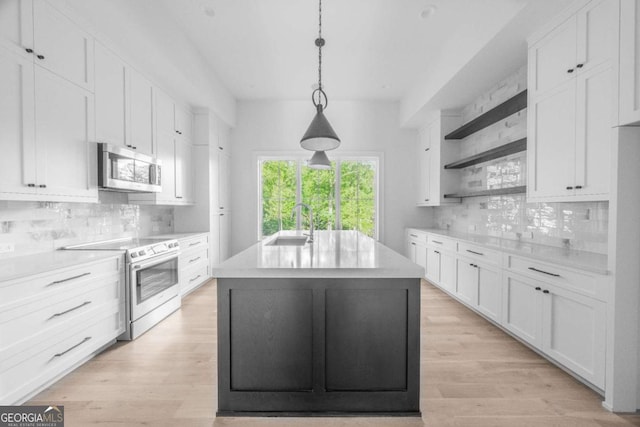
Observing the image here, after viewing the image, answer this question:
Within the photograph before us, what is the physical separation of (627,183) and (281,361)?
217cm

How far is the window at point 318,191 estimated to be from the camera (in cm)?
594

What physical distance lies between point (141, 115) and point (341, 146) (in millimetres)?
3352

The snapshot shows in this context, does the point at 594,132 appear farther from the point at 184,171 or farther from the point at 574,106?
the point at 184,171

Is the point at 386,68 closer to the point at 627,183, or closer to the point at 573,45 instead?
the point at 573,45

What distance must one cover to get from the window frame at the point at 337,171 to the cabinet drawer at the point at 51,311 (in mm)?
3521

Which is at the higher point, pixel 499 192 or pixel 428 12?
pixel 428 12

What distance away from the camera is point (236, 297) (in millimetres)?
1710

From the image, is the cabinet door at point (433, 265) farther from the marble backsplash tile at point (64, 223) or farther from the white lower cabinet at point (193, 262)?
the marble backsplash tile at point (64, 223)

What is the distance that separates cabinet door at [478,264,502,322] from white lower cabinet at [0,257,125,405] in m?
3.31

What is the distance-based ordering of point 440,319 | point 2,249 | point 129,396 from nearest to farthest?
point 129,396, point 2,249, point 440,319

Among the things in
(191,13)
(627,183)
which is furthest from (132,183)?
(627,183)

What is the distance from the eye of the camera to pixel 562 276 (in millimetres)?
2125

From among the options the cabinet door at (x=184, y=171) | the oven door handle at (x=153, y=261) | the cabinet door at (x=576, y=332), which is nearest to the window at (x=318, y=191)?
the cabinet door at (x=184, y=171)

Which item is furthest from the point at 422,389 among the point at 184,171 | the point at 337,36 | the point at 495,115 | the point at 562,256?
the point at 184,171
